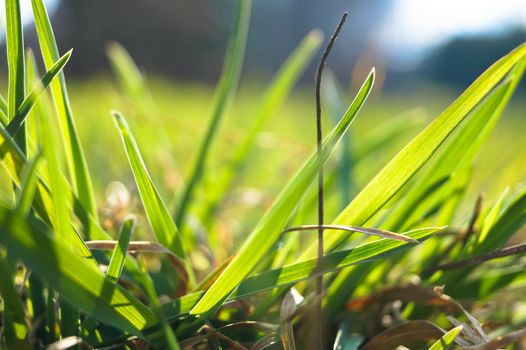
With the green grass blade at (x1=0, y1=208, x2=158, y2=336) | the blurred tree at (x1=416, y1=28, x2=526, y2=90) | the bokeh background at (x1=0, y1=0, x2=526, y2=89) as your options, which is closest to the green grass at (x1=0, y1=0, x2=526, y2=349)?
the green grass blade at (x1=0, y1=208, x2=158, y2=336)

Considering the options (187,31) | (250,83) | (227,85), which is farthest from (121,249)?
(187,31)

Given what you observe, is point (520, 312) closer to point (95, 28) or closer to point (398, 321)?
point (398, 321)

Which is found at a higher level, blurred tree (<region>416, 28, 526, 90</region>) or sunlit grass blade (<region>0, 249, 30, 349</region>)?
blurred tree (<region>416, 28, 526, 90</region>)

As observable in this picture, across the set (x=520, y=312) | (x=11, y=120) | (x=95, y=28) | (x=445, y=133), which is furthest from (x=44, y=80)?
(x=95, y=28)

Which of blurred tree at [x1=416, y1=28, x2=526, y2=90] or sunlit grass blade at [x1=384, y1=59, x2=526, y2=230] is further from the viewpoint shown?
blurred tree at [x1=416, y1=28, x2=526, y2=90]

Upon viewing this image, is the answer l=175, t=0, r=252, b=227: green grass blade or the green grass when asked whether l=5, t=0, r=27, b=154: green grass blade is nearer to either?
the green grass

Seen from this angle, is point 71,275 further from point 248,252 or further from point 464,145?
point 464,145

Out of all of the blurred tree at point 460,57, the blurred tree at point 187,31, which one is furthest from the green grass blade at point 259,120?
the blurred tree at point 460,57

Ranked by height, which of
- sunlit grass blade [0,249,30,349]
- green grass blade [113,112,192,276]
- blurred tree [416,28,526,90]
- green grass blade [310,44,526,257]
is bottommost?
sunlit grass blade [0,249,30,349]
